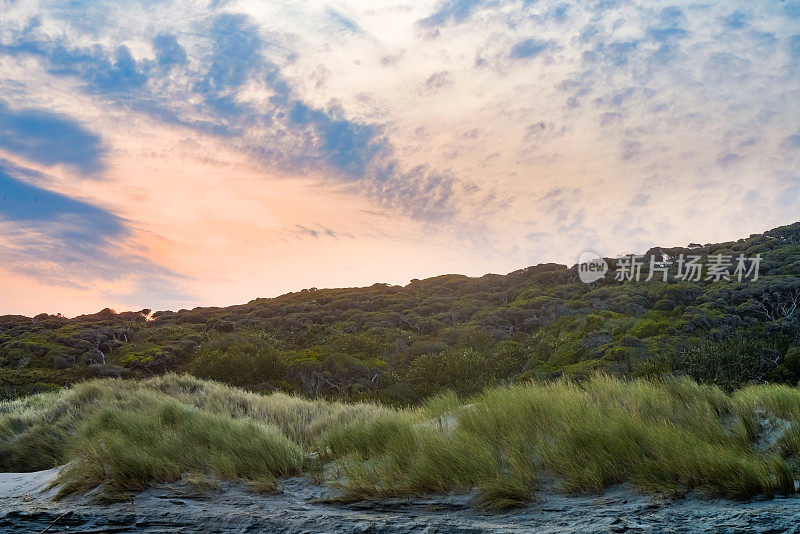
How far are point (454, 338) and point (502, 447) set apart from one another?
92.6ft

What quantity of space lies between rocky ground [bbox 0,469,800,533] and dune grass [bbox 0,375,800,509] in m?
0.21

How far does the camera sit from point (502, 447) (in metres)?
5.81

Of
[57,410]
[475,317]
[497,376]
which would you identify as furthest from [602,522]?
[475,317]

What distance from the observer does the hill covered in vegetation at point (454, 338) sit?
963 inches

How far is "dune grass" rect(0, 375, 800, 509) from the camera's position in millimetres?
4812

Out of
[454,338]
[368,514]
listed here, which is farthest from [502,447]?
[454,338]

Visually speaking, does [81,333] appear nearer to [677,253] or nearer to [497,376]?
[497,376]

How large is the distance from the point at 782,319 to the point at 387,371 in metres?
21.6

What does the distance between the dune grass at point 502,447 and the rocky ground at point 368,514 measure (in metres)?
0.21

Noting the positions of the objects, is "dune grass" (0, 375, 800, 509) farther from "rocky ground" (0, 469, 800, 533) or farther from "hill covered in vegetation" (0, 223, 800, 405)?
"hill covered in vegetation" (0, 223, 800, 405)

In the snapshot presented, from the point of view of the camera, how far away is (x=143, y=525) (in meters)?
5.18

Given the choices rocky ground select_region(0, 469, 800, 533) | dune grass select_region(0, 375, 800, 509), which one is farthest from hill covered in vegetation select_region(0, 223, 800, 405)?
rocky ground select_region(0, 469, 800, 533)

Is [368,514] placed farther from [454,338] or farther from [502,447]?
[454,338]

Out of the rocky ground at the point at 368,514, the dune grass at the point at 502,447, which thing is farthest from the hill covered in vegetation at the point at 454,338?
the rocky ground at the point at 368,514
